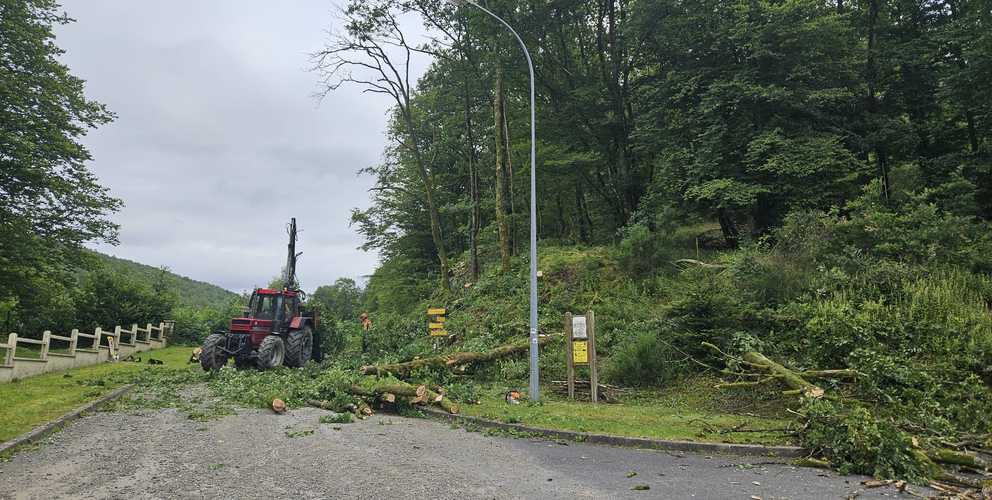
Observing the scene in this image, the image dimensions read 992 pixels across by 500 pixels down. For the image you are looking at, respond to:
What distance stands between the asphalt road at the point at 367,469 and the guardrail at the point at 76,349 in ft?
30.5

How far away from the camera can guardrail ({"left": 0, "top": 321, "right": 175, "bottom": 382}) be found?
1493 cm

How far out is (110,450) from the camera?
710 centimetres

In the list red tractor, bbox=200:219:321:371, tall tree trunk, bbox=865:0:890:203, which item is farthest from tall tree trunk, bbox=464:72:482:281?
tall tree trunk, bbox=865:0:890:203

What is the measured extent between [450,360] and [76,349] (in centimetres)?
1641

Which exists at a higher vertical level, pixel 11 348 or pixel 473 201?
pixel 473 201

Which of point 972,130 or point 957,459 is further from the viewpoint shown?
point 972,130

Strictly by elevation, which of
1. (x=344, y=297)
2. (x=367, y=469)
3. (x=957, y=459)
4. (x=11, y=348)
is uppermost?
(x=344, y=297)

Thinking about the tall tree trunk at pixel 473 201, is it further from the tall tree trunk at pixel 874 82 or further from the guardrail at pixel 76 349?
the tall tree trunk at pixel 874 82

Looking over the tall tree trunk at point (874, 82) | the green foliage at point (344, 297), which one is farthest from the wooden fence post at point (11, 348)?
the green foliage at point (344, 297)

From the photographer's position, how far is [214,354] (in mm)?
15727

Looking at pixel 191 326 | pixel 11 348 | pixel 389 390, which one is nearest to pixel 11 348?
pixel 11 348

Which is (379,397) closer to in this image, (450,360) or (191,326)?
(450,360)

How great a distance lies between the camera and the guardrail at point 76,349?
14930 mm

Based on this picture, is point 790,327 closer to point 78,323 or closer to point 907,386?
point 907,386
